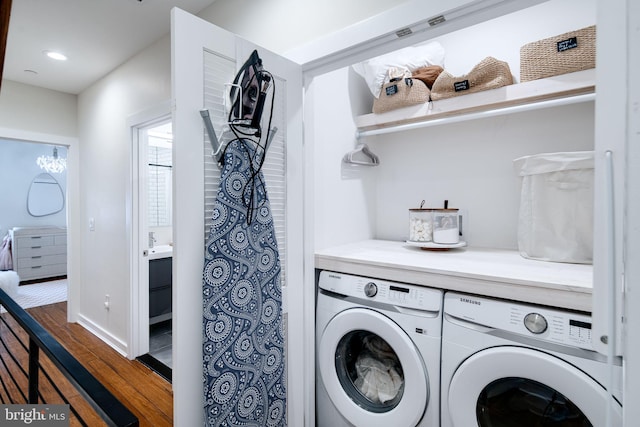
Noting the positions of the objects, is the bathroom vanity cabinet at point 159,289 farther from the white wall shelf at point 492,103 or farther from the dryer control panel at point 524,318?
A: the dryer control panel at point 524,318

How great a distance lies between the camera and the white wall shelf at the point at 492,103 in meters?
1.43

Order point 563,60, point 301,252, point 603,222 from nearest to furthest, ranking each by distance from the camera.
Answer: point 603,222
point 563,60
point 301,252

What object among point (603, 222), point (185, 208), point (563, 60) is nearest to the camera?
point (603, 222)

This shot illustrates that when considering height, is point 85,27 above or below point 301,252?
above

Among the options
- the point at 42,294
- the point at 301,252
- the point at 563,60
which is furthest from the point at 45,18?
the point at 42,294

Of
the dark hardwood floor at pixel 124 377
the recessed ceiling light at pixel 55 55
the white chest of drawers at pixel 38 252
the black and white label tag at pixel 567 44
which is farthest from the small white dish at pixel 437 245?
the white chest of drawers at pixel 38 252

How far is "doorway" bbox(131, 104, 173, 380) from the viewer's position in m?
2.75

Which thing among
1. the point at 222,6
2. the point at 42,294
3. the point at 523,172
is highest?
the point at 222,6

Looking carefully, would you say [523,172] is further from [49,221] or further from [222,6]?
[49,221]

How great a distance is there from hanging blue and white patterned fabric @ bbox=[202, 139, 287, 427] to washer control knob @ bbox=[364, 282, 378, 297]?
0.41m

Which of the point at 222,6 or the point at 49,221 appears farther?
the point at 49,221

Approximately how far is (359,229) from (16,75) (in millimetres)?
3550

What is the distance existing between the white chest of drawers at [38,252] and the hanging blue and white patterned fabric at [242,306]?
6.18 meters

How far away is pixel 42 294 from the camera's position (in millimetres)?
4824
